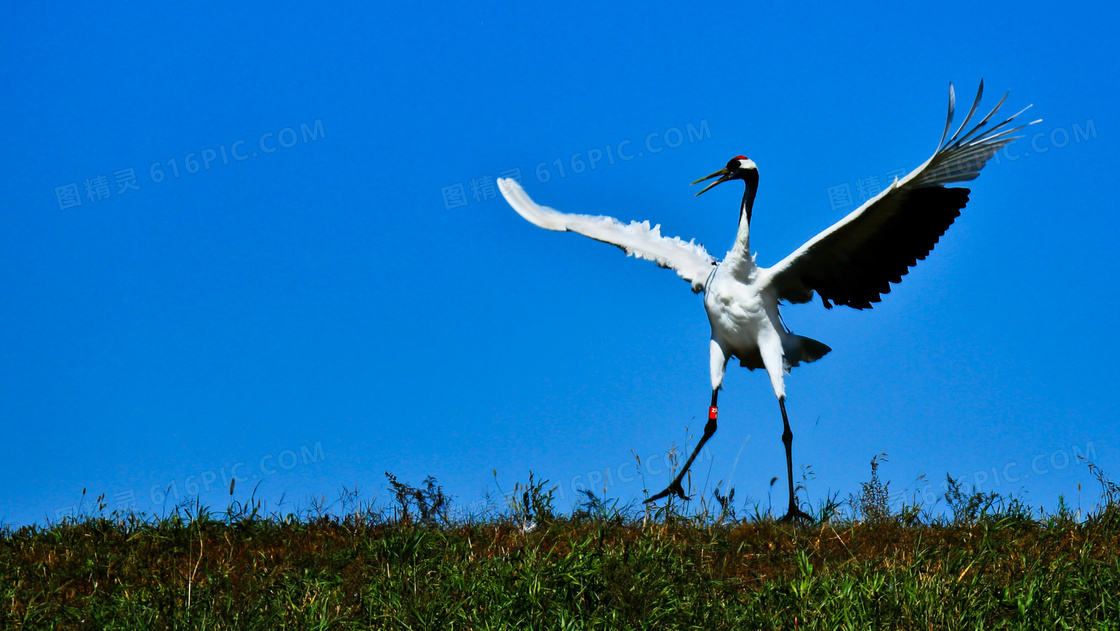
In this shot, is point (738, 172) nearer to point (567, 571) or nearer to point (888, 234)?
point (888, 234)

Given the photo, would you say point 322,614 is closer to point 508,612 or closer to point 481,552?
point 508,612

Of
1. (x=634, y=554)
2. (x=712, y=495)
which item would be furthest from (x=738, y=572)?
(x=712, y=495)

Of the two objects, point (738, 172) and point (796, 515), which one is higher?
point (738, 172)

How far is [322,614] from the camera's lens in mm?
4156

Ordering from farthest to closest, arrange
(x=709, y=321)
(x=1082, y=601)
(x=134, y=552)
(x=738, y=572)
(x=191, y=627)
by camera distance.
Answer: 1. (x=709, y=321)
2. (x=134, y=552)
3. (x=738, y=572)
4. (x=1082, y=601)
5. (x=191, y=627)

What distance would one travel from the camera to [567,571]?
4.34 m

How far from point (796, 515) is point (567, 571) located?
284cm

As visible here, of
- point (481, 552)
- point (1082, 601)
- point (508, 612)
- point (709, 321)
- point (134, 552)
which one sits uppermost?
point (709, 321)

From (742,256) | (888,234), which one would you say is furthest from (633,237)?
(888,234)

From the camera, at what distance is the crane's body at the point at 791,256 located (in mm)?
6711

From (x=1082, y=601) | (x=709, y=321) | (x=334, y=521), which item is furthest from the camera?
(x=709, y=321)

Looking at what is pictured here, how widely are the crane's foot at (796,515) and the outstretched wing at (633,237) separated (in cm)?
223

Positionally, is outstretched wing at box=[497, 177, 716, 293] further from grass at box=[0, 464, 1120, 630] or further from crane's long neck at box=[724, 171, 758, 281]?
grass at box=[0, 464, 1120, 630]

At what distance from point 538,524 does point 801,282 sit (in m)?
3.50
